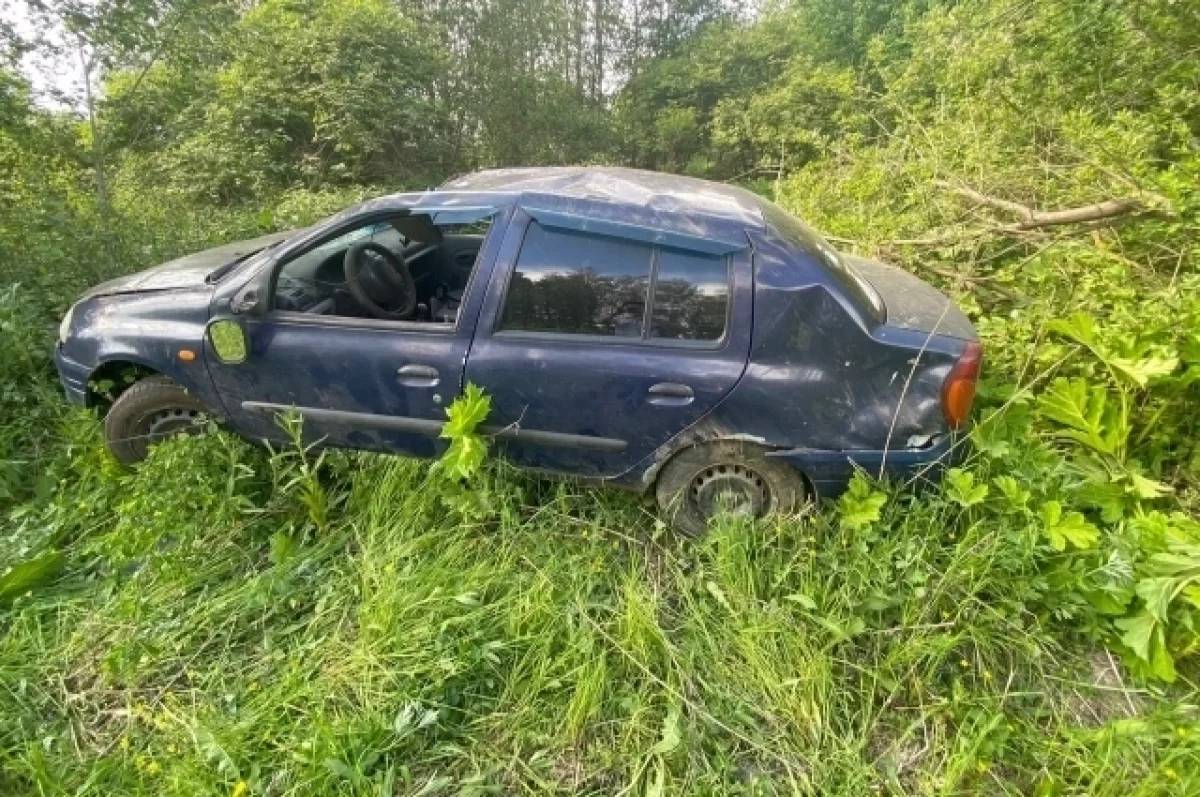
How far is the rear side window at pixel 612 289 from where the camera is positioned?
2320mm

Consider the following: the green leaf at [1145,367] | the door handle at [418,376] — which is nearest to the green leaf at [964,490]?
the green leaf at [1145,367]

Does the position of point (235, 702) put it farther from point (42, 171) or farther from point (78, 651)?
point (42, 171)

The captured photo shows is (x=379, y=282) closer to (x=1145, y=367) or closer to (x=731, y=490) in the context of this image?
(x=731, y=490)

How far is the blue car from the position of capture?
2307 millimetres

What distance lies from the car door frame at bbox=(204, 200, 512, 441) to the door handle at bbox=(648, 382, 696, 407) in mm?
766

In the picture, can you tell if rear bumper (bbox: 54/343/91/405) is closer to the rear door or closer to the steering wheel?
the steering wheel

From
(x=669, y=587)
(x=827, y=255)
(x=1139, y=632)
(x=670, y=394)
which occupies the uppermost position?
(x=827, y=255)

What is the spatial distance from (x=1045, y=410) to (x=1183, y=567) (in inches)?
31.9

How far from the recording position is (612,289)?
2359mm

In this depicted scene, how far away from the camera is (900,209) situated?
4.84m

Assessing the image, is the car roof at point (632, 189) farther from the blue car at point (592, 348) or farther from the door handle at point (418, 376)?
the door handle at point (418, 376)

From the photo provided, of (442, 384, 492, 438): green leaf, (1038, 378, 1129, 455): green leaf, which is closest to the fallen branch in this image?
(1038, 378, 1129, 455): green leaf

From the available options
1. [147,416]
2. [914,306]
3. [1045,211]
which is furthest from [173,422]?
[1045,211]

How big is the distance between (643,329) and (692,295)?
0.23 m
